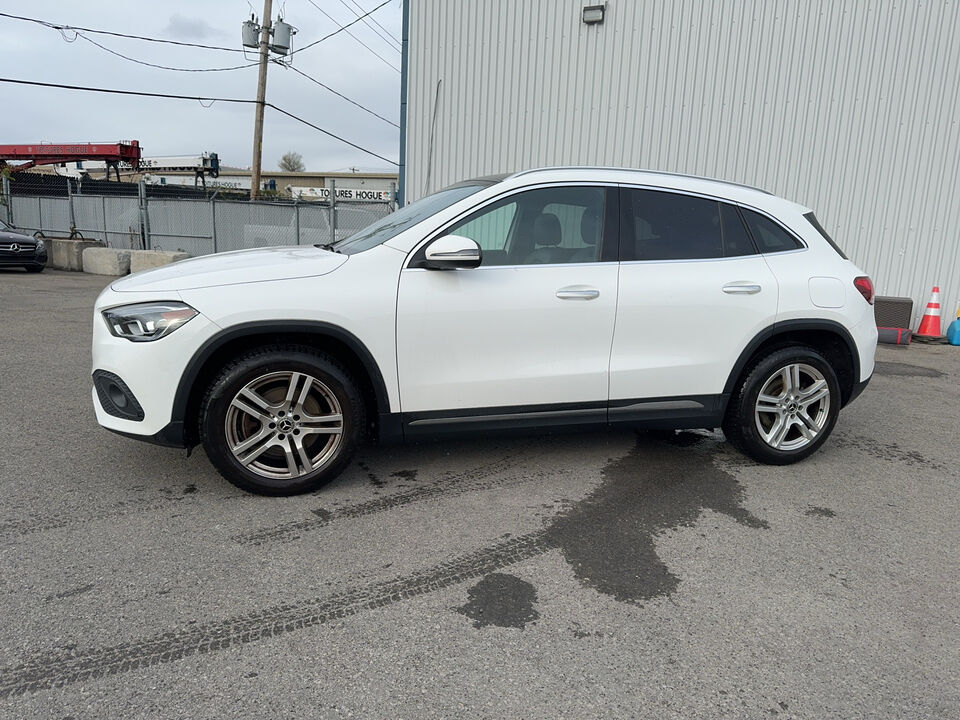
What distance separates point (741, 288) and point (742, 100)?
27.4 ft

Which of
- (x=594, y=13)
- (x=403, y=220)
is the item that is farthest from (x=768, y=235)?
(x=594, y=13)

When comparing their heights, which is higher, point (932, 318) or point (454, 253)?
point (454, 253)

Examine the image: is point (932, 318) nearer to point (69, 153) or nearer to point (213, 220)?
point (213, 220)

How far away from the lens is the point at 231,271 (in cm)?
347

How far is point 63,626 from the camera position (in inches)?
97.0

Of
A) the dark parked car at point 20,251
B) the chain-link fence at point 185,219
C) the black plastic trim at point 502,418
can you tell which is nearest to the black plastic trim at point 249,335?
the black plastic trim at point 502,418

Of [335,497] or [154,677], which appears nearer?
[154,677]

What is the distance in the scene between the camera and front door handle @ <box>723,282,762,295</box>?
404 cm

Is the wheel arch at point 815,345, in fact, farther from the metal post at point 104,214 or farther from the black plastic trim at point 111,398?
the metal post at point 104,214

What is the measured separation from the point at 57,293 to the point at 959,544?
13.6 metres

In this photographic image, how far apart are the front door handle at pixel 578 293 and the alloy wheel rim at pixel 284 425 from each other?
53.8 inches

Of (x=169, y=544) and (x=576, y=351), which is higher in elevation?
(x=576, y=351)

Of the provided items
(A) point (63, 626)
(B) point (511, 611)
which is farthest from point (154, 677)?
(B) point (511, 611)

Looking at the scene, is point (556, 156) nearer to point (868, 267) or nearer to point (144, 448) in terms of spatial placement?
point (868, 267)
